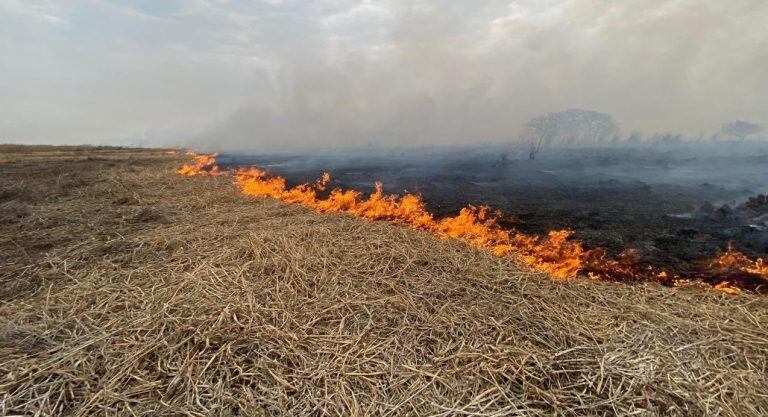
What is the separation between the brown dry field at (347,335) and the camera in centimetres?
264

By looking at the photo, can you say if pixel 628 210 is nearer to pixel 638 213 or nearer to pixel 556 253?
pixel 638 213

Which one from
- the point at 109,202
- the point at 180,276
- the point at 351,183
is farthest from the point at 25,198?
the point at 351,183

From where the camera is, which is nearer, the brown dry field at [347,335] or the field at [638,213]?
the brown dry field at [347,335]

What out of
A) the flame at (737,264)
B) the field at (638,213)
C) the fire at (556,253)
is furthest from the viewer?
the field at (638,213)

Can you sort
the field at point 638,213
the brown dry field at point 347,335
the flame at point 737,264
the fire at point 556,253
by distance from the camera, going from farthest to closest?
the field at point 638,213, the flame at point 737,264, the fire at point 556,253, the brown dry field at point 347,335

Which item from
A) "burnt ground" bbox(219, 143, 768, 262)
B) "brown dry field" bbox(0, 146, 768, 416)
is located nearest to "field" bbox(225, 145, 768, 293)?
"burnt ground" bbox(219, 143, 768, 262)

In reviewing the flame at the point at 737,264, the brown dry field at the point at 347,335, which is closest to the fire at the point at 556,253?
the flame at the point at 737,264

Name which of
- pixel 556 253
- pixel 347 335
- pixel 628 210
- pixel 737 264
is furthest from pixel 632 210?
pixel 347 335

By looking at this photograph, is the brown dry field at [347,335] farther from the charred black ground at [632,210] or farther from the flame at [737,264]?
the charred black ground at [632,210]

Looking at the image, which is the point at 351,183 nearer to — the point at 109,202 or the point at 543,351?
the point at 109,202

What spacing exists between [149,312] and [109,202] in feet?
25.7

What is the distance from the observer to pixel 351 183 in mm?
16359

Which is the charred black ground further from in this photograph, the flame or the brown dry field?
the brown dry field

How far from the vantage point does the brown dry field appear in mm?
2645
